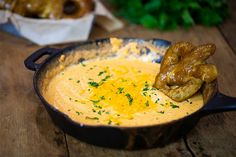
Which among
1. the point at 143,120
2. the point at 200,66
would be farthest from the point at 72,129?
the point at 200,66

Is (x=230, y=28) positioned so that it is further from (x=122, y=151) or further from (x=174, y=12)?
(x=122, y=151)

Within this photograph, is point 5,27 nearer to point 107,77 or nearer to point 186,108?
point 107,77

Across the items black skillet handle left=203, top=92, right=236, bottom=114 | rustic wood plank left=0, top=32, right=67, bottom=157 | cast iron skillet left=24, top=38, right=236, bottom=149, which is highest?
black skillet handle left=203, top=92, right=236, bottom=114

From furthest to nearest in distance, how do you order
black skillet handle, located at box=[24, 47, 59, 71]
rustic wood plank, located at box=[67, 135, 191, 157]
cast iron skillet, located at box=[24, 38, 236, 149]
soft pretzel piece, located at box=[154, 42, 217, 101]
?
1. black skillet handle, located at box=[24, 47, 59, 71]
2. soft pretzel piece, located at box=[154, 42, 217, 101]
3. rustic wood plank, located at box=[67, 135, 191, 157]
4. cast iron skillet, located at box=[24, 38, 236, 149]

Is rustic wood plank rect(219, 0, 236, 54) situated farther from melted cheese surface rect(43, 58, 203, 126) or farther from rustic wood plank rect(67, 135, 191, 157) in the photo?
rustic wood plank rect(67, 135, 191, 157)

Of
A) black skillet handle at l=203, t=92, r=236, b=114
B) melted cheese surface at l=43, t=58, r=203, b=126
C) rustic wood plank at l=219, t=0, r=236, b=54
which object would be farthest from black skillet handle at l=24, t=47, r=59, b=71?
rustic wood plank at l=219, t=0, r=236, b=54

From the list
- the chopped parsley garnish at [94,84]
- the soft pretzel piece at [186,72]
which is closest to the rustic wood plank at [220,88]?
the soft pretzel piece at [186,72]

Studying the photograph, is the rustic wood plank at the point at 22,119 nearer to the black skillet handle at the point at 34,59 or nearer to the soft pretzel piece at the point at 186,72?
the black skillet handle at the point at 34,59
